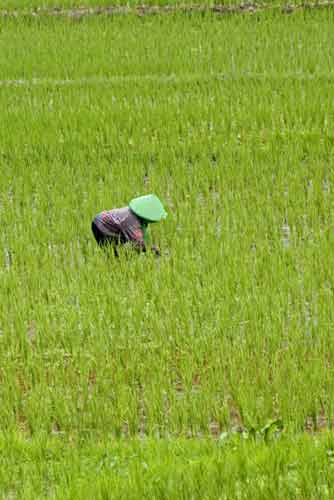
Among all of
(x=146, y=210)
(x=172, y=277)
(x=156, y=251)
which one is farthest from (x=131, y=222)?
(x=172, y=277)

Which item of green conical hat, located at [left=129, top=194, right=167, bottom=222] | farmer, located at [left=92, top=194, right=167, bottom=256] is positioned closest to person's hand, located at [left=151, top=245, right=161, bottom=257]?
farmer, located at [left=92, top=194, right=167, bottom=256]

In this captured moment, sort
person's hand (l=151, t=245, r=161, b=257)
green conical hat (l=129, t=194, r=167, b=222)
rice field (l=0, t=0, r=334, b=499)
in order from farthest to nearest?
person's hand (l=151, t=245, r=161, b=257) < green conical hat (l=129, t=194, r=167, b=222) < rice field (l=0, t=0, r=334, b=499)

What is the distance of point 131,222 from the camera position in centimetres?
636

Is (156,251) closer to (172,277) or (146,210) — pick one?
(146,210)

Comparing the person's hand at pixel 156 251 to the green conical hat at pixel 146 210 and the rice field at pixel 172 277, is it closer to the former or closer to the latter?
the rice field at pixel 172 277

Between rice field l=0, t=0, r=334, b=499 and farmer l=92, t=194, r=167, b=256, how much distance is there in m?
0.09

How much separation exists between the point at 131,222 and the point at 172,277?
488mm

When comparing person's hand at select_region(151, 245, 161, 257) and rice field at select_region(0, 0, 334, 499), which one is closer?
rice field at select_region(0, 0, 334, 499)

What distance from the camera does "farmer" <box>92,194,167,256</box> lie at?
20.7 ft

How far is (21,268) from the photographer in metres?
6.45

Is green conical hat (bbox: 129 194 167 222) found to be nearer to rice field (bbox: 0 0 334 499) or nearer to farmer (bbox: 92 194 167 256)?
farmer (bbox: 92 194 167 256)

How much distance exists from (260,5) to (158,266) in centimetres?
651

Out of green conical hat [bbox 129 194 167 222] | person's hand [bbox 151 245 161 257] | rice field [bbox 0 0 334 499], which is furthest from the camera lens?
person's hand [bbox 151 245 161 257]

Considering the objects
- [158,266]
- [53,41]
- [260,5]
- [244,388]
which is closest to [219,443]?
[244,388]
